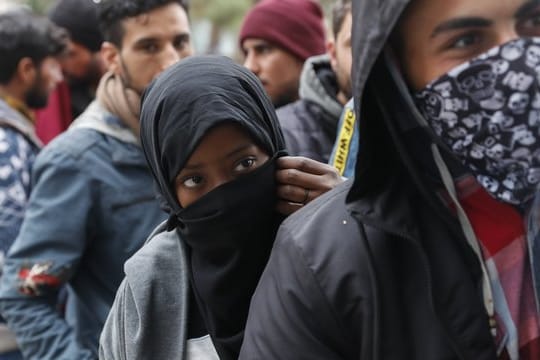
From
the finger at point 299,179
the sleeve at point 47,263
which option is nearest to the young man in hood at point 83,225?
the sleeve at point 47,263

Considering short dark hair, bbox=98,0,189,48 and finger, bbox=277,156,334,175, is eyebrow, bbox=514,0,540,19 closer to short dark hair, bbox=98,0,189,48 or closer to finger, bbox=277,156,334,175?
finger, bbox=277,156,334,175

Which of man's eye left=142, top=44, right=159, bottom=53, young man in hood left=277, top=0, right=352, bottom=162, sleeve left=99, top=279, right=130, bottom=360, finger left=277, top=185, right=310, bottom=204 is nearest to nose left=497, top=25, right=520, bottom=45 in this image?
finger left=277, top=185, right=310, bottom=204

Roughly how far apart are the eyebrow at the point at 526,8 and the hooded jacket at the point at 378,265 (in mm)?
202

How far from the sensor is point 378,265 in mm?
1472

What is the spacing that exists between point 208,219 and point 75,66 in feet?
10.8

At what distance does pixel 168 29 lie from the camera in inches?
139

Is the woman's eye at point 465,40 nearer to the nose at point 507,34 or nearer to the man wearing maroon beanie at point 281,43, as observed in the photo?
the nose at point 507,34

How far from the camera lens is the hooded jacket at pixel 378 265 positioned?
1.42 metres

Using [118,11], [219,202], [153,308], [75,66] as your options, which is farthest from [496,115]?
[75,66]

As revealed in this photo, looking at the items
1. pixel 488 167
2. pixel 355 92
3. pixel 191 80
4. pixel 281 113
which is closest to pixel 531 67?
pixel 488 167

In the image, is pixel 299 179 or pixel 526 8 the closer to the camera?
pixel 526 8

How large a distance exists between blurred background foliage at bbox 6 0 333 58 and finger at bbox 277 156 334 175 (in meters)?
16.4

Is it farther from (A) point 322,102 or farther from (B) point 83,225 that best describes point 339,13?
(B) point 83,225

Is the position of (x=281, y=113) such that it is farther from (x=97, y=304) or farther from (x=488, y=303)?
(x=488, y=303)
